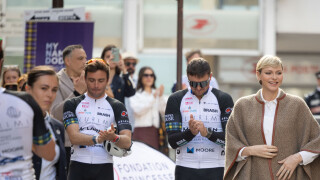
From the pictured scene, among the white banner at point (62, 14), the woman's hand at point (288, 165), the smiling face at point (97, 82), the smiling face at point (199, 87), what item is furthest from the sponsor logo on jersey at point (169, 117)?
the white banner at point (62, 14)

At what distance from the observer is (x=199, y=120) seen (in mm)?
6668

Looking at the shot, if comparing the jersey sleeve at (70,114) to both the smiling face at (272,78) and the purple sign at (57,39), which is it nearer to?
the smiling face at (272,78)

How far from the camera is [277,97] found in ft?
19.8

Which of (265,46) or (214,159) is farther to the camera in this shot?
(265,46)

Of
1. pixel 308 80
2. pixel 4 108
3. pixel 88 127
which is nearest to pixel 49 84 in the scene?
pixel 4 108

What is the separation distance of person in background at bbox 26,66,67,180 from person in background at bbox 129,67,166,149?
592cm

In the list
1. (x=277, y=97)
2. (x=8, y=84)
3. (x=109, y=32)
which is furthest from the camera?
(x=109, y=32)

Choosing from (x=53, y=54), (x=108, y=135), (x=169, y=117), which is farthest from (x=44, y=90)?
(x=53, y=54)

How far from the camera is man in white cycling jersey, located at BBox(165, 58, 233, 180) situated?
6.62 meters

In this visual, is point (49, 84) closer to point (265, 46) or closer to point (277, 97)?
point (277, 97)

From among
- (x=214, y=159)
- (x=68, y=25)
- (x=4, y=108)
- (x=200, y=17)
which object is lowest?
(x=214, y=159)

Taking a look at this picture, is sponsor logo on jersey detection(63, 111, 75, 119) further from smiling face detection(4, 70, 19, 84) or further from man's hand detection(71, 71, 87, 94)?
smiling face detection(4, 70, 19, 84)

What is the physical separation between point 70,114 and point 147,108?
16.7 ft

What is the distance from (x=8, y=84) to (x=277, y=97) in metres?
3.92
